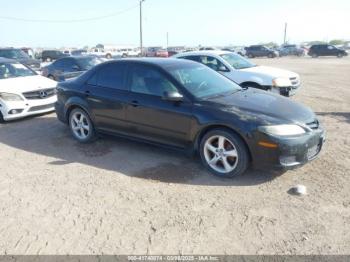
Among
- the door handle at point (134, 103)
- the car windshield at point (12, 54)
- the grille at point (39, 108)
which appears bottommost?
the grille at point (39, 108)

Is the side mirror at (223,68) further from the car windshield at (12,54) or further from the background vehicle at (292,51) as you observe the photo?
the background vehicle at (292,51)

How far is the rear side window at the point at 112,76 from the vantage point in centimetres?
558

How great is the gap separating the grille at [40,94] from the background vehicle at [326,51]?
40.8 meters

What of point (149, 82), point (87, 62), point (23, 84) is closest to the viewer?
point (149, 82)

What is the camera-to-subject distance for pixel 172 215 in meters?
3.68

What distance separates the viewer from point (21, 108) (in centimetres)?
768

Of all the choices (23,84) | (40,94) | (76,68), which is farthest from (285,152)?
(76,68)

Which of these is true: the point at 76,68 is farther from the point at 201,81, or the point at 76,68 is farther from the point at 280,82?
the point at 201,81

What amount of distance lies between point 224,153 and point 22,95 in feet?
17.8

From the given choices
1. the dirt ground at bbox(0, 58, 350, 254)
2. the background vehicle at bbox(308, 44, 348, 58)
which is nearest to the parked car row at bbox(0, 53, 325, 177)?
the dirt ground at bbox(0, 58, 350, 254)

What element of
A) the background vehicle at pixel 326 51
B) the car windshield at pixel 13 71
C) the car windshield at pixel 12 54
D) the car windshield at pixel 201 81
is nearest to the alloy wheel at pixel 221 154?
the car windshield at pixel 201 81

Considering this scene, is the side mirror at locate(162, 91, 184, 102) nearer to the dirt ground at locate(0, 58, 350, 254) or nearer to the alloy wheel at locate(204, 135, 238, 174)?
the alloy wheel at locate(204, 135, 238, 174)

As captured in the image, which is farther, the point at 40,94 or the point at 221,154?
the point at 40,94

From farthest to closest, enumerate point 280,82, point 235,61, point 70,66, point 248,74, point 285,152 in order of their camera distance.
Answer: point 70,66 < point 235,61 < point 248,74 < point 280,82 < point 285,152
